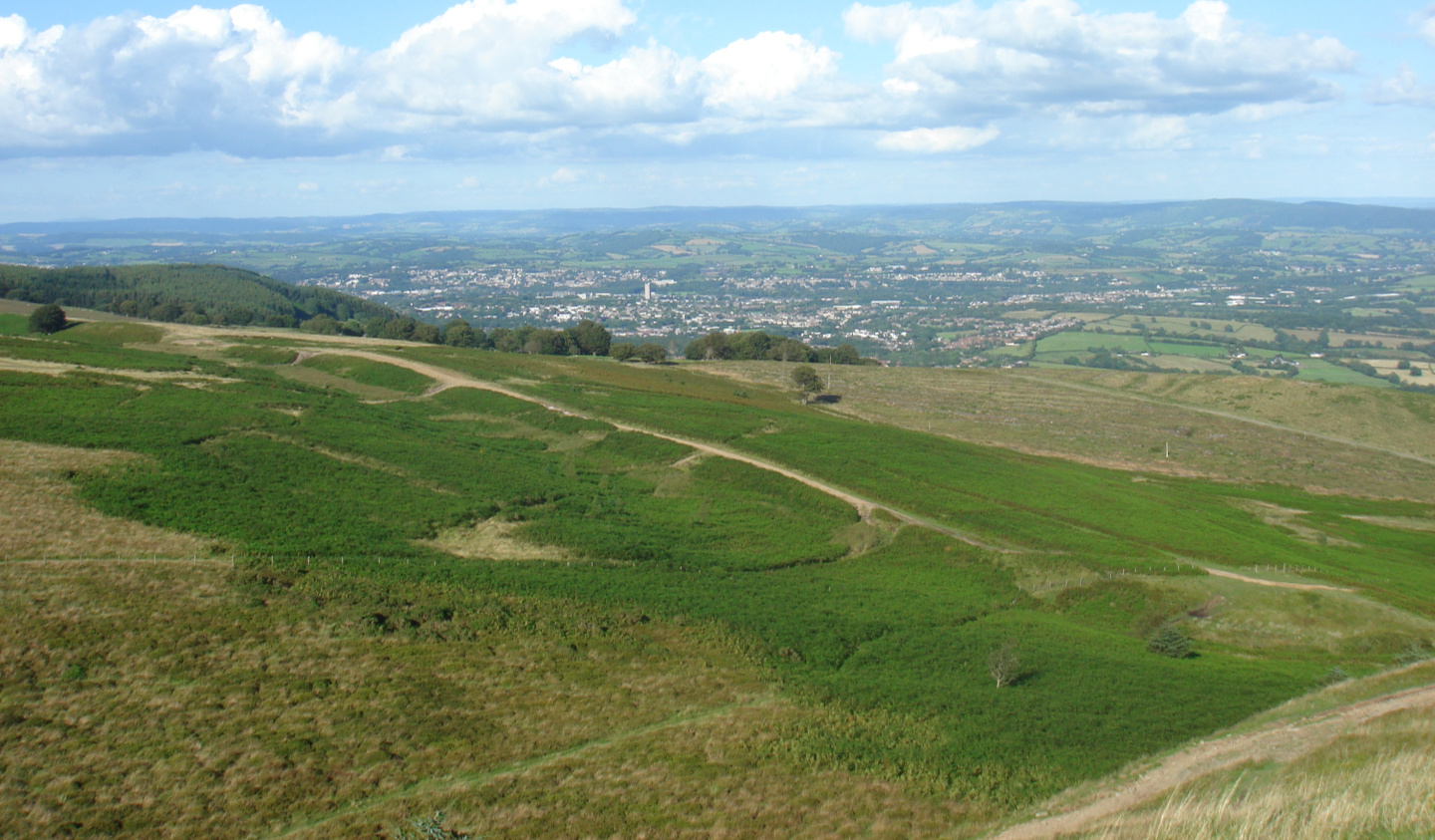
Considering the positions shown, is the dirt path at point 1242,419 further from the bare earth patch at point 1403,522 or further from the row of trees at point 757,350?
the row of trees at point 757,350

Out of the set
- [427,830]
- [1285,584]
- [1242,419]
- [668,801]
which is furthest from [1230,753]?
[1242,419]

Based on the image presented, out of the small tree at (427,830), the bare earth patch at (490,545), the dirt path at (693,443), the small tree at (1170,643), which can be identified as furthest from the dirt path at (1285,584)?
the small tree at (427,830)

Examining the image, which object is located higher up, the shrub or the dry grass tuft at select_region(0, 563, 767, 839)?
the dry grass tuft at select_region(0, 563, 767, 839)

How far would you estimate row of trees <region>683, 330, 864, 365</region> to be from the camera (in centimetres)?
12812

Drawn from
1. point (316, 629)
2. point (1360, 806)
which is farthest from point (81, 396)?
point (1360, 806)

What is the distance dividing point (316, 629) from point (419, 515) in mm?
13203

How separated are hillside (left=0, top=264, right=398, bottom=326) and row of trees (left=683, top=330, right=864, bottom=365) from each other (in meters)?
64.1

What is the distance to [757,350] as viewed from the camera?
12962 cm

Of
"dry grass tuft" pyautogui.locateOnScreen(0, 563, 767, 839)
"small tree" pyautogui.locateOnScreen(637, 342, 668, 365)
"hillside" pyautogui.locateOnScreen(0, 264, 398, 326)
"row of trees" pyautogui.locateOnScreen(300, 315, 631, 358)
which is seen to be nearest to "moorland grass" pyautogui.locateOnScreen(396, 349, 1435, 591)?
"dry grass tuft" pyautogui.locateOnScreen(0, 563, 767, 839)

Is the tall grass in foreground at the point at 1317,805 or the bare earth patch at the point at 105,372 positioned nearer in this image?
the tall grass in foreground at the point at 1317,805

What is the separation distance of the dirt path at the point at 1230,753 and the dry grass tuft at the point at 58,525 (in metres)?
30.2

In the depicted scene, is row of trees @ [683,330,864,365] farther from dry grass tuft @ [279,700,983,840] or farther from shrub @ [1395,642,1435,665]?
dry grass tuft @ [279,700,983,840]

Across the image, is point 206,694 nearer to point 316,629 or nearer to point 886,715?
point 316,629

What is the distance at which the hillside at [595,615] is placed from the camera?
19203mm
